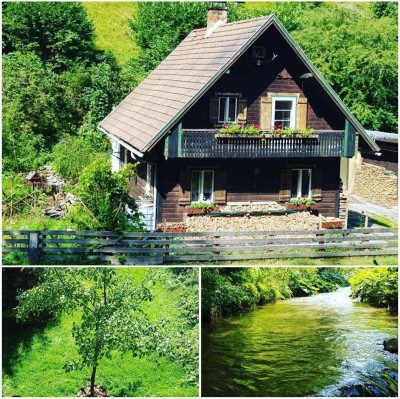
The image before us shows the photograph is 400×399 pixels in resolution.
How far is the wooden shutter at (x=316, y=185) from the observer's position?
21922 millimetres

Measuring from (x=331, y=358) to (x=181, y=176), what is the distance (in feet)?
27.4

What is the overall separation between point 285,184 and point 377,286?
7.98 metres

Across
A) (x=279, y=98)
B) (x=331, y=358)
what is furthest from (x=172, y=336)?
(x=279, y=98)

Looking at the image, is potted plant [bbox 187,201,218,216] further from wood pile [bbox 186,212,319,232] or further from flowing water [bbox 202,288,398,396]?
flowing water [bbox 202,288,398,396]

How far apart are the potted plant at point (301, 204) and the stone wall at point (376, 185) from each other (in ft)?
21.3

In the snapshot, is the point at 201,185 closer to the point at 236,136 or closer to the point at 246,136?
the point at 236,136

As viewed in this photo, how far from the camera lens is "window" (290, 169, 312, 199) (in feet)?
72.1

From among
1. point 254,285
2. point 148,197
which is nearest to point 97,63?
point 148,197

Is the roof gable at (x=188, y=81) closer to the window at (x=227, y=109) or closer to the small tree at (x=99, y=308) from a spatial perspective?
the window at (x=227, y=109)

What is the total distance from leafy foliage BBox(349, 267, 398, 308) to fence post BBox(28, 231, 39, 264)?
22.3ft

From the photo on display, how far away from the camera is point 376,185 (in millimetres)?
28078

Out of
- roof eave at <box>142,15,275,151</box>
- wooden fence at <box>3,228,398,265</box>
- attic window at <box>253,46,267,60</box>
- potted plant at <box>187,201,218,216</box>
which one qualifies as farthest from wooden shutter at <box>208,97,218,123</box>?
wooden fence at <box>3,228,398,265</box>

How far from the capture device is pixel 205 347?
1320 cm

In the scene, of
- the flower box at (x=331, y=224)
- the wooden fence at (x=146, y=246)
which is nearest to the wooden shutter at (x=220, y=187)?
the flower box at (x=331, y=224)
